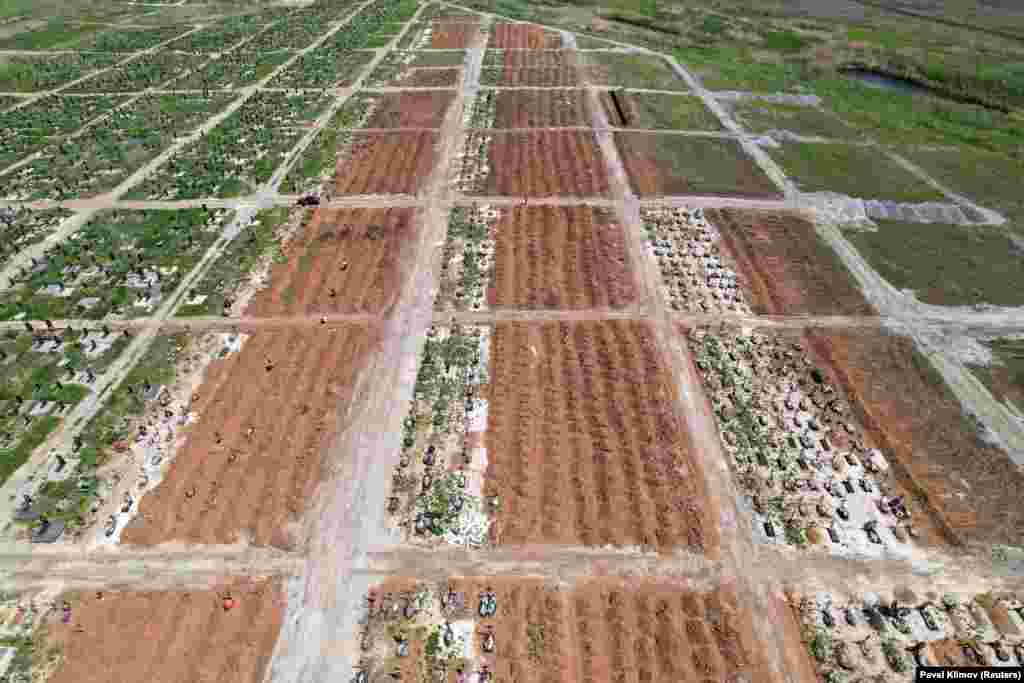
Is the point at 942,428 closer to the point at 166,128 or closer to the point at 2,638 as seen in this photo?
the point at 2,638

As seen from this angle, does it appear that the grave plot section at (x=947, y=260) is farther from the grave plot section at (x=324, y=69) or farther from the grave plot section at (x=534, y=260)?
the grave plot section at (x=324, y=69)

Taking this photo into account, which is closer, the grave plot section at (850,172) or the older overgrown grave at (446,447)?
the older overgrown grave at (446,447)

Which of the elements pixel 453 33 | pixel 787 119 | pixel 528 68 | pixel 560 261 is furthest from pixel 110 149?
pixel 787 119

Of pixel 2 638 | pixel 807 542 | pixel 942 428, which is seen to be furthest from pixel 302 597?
pixel 942 428

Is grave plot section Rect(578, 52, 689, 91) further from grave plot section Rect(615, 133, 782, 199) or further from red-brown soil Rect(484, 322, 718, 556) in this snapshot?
red-brown soil Rect(484, 322, 718, 556)

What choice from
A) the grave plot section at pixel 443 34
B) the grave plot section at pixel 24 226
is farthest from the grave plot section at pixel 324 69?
the grave plot section at pixel 24 226

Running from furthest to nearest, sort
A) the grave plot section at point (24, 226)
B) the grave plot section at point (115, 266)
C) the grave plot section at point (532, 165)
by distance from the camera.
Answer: the grave plot section at point (532, 165) < the grave plot section at point (24, 226) < the grave plot section at point (115, 266)
